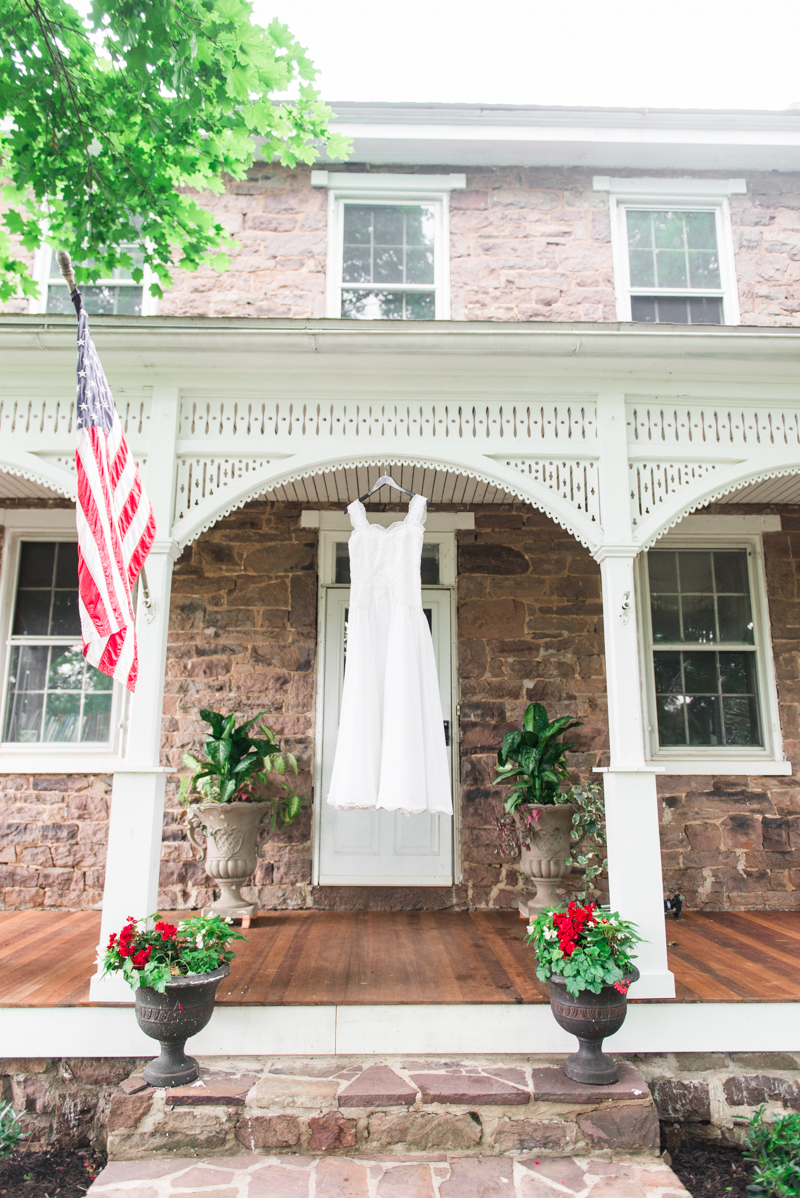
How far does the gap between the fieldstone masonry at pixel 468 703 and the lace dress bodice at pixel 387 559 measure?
1326 millimetres

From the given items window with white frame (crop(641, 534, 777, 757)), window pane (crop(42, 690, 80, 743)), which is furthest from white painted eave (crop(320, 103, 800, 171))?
window pane (crop(42, 690, 80, 743))

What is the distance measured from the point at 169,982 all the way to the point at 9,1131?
0.93 metres

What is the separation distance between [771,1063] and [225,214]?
20.7ft

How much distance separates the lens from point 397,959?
391 cm

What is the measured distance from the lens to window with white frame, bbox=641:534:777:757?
17.8 feet

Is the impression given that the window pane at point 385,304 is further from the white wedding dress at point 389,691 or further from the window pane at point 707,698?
the window pane at point 707,698

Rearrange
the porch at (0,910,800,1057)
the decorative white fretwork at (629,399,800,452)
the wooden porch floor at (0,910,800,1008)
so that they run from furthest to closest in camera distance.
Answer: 1. the decorative white fretwork at (629,399,800,452)
2. the wooden porch floor at (0,910,800,1008)
3. the porch at (0,910,800,1057)

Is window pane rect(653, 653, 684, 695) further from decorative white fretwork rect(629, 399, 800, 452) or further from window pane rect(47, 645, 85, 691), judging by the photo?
window pane rect(47, 645, 85, 691)

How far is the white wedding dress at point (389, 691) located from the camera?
12.4ft

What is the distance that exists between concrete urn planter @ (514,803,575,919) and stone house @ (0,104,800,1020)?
0.46 metres

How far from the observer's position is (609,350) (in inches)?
153

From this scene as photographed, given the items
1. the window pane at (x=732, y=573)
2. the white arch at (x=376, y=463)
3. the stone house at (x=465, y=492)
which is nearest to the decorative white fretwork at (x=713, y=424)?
the stone house at (x=465, y=492)

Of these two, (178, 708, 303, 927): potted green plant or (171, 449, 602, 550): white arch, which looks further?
(178, 708, 303, 927): potted green plant

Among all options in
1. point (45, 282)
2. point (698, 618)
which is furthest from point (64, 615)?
point (698, 618)
